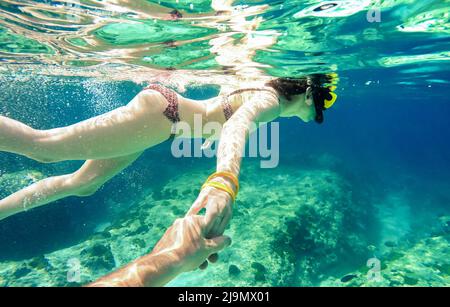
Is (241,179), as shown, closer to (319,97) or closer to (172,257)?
(319,97)

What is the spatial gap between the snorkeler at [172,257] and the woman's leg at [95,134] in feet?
6.69

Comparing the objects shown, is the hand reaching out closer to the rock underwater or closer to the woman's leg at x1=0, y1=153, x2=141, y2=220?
the woman's leg at x1=0, y1=153, x2=141, y2=220

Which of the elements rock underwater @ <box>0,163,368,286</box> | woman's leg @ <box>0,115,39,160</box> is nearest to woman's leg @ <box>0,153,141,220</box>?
woman's leg @ <box>0,115,39,160</box>

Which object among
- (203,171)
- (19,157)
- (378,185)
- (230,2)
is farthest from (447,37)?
(19,157)

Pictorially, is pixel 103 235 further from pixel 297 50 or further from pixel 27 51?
pixel 297 50

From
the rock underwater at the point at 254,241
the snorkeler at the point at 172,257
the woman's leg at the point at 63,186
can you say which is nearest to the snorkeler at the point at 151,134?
the woman's leg at the point at 63,186

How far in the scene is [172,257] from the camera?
1.92 m

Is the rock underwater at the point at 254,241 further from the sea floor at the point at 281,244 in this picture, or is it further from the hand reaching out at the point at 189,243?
the hand reaching out at the point at 189,243

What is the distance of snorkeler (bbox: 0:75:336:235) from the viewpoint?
2336 millimetres

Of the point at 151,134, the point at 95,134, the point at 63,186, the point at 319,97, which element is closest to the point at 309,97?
the point at 319,97

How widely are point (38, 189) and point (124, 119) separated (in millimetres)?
2331

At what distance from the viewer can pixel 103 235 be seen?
1460cm

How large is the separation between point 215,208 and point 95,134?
7.53 ft

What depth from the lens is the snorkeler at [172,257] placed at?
→ 179cm
